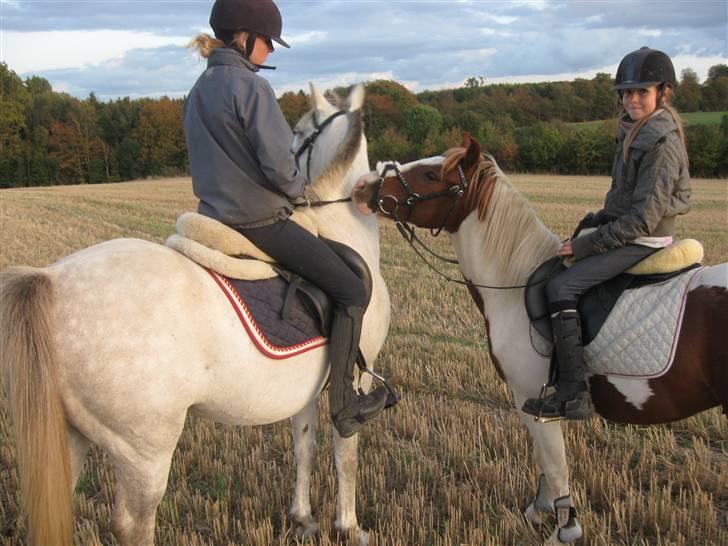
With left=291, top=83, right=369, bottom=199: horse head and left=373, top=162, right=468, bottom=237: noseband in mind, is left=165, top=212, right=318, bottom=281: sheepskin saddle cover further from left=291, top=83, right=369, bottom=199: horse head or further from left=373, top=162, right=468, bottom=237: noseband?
left=373, top=162, right=468, bottom=237: noseband

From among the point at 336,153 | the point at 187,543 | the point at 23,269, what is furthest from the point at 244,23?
the point at 187,543

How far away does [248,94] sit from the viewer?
3.02 m

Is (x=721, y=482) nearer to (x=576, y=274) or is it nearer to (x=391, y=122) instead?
(x=576, y=274)

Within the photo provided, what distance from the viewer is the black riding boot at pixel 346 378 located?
134 inches

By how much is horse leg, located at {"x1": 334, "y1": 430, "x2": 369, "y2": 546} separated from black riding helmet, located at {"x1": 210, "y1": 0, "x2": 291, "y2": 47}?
246 centimetres

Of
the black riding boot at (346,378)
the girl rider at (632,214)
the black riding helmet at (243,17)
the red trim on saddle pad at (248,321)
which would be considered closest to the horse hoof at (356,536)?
the black riding boot at (346,378)

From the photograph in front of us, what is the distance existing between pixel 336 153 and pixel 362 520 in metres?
2.49

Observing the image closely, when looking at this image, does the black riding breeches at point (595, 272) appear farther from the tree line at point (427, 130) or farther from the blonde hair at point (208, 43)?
the tree line at point (427, 130)

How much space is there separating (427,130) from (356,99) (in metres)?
48.3

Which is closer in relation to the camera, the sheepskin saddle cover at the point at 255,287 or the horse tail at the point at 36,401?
the horse tail at the point at 36,401

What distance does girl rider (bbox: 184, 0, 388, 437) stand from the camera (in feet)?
9.96

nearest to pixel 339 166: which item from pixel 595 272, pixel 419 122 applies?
pixel 595 272

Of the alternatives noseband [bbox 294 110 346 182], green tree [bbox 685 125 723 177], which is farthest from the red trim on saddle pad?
green tree [bbox 685 125 723 177]

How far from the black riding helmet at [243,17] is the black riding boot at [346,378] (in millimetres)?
1597
